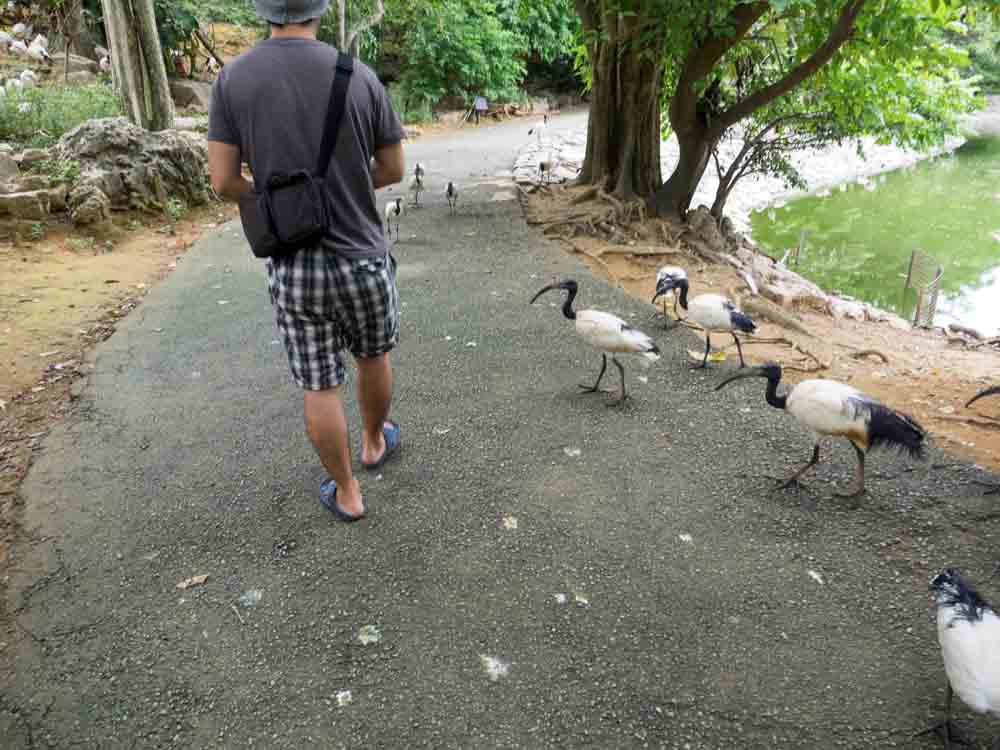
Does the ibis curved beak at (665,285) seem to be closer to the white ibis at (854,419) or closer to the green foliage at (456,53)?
the white ibis at (854,419)

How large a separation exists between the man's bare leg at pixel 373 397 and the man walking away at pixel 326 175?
0.01m

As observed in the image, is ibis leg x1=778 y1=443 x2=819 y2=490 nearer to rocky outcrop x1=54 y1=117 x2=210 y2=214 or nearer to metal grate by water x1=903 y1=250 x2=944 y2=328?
rocky outcrop x1=54 y1=117 x2=210 y2=214

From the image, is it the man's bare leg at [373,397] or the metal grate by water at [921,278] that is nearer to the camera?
the man's bare leg at [373,397]

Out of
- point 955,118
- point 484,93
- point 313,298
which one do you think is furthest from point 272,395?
point 484,93

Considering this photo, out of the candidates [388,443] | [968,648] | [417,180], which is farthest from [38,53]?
[968,648]

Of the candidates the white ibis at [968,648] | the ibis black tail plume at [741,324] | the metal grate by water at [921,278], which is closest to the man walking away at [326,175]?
the white ibis at [968,648]

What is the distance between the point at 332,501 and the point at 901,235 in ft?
68.2

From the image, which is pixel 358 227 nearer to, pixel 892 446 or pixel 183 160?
pixel 892 446

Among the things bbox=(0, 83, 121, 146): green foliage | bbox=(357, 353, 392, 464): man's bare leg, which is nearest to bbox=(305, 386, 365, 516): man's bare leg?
bbox=(357, 353, 392, 464): man's bare leg

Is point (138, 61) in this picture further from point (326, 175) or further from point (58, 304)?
point (326, 175)

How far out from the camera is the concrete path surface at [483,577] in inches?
96.3

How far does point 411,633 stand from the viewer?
9.16ft

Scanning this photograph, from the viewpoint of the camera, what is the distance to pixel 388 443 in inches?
159

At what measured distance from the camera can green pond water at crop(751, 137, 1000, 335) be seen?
15.0 meters
